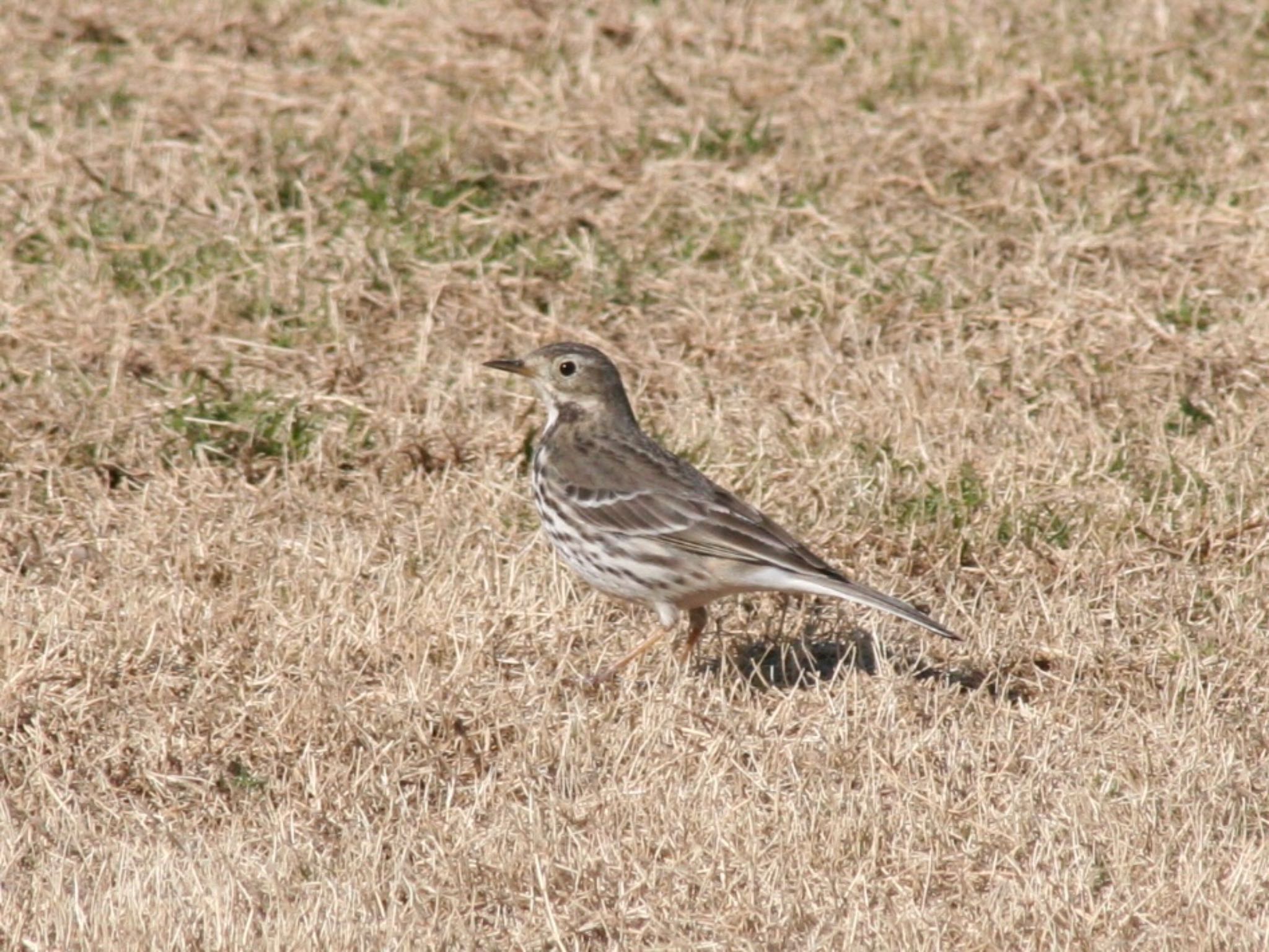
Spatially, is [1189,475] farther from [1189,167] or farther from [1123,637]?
[1189,167]

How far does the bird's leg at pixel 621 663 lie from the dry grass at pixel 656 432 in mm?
92

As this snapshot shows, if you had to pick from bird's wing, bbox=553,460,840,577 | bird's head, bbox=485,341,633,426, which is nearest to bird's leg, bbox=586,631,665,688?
bird's wing, bbox=553,460,840,577

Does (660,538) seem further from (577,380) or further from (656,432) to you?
(656,432)

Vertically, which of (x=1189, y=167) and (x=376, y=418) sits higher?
(x=1189, y=167)

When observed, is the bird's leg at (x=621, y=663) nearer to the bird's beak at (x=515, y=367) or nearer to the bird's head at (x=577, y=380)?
the bird's head at (x=577, y=380)

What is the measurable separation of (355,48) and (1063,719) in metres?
7.76

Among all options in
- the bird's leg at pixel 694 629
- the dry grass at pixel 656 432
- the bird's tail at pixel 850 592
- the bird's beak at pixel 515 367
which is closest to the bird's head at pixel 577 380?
the bird's beak at pixel 515 367

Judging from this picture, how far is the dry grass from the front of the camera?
244 inches

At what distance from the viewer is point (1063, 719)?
24.2 feet

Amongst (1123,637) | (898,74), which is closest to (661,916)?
(1123,637)

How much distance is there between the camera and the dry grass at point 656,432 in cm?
620

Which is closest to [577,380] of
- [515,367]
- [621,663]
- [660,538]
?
[515,367]

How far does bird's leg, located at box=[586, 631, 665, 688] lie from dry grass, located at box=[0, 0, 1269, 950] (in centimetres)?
9

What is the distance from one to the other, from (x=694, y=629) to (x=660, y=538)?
16.8 inches
